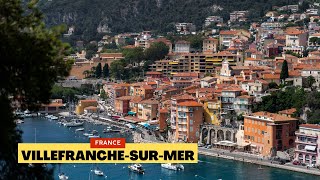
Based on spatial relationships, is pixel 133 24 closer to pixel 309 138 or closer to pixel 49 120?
pixel 49 120

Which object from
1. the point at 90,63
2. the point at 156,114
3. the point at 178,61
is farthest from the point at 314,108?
the point at 90,63

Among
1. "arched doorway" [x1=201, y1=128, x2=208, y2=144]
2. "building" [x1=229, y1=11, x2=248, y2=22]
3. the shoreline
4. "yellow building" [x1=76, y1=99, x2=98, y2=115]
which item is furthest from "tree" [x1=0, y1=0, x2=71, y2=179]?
"building" [x1=229, y1=11, x2=248, y2=22]

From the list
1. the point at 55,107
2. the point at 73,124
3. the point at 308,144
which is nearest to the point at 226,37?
the point at 55,107

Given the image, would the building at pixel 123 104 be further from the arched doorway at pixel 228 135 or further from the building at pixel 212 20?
the building at pixel 212 20

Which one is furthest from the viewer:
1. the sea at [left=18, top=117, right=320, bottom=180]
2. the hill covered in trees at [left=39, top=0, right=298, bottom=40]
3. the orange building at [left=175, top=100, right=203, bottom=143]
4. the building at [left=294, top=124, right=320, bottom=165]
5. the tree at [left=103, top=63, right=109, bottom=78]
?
the hill covered in trees at [left=39, top=0, right=298, bottom=40]

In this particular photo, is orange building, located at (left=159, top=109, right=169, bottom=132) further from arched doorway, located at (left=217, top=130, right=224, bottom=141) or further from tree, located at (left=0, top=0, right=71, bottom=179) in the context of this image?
tree, located at (left=0, top=0, right=71, bottom=179)

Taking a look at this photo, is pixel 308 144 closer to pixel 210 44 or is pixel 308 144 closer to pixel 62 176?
pixel 62 176
